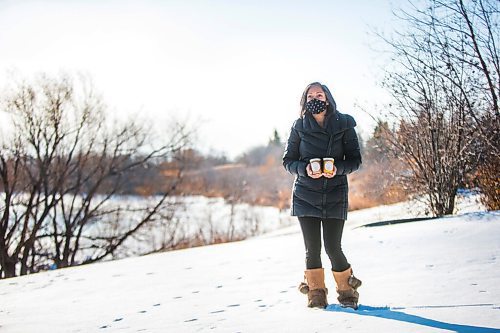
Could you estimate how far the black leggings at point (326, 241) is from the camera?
2.64 metres

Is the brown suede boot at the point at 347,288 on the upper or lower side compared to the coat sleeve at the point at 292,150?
lower

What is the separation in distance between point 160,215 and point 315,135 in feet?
40.9

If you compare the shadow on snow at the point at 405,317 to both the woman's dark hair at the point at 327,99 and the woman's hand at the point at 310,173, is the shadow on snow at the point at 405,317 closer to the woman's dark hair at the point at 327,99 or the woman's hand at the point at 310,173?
the woman's hand at the point at 310,173

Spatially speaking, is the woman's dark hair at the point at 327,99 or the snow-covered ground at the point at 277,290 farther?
the woman's dark hair at the point at 327,99

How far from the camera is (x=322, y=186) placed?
105 inches

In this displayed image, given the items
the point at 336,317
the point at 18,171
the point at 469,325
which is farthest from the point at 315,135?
the point at 18,171

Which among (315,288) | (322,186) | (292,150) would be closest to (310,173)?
(322,186)

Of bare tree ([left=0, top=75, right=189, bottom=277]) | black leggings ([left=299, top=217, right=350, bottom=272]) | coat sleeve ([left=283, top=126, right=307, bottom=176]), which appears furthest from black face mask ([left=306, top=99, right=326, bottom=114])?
bare tree ([left=0, top=75, right=189, bottom=277])

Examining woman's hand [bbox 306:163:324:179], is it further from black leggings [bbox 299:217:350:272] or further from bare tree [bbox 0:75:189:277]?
bare tree [bbox 0:75:189:277]

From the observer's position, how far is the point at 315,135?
2721 mm

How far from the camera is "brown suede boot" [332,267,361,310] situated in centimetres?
252

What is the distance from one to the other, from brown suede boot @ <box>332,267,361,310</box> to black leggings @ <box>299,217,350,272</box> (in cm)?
4

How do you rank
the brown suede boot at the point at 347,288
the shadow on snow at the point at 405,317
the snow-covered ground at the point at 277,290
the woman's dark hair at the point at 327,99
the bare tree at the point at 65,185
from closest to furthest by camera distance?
the shadow on snow at the point at 405,317 → the snow-covered ground at the point at 277,290 → the brown suede boot at the point at 347,288 → the woman's dark hair at the point at 327,99 → the bare tree at the point at 65,185

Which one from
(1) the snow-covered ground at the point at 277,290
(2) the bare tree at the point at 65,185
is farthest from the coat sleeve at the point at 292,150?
(2) the bare tree at the point at 65,185
